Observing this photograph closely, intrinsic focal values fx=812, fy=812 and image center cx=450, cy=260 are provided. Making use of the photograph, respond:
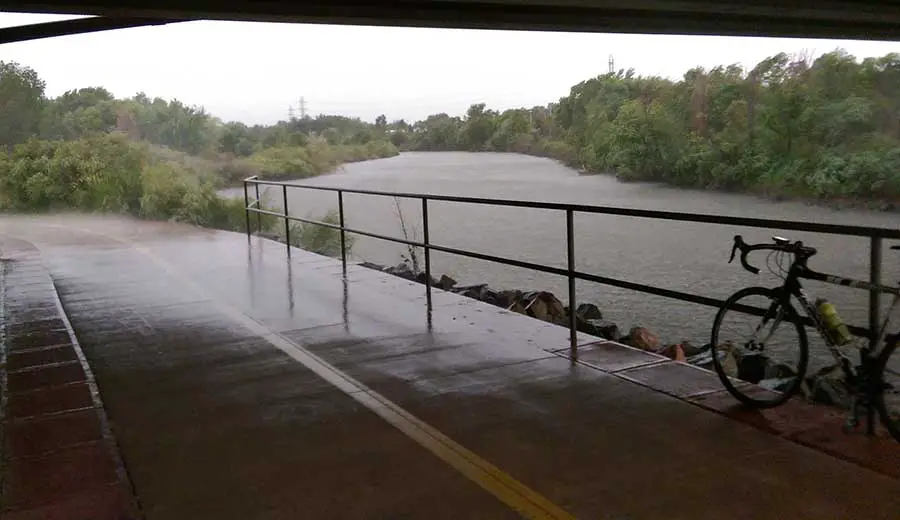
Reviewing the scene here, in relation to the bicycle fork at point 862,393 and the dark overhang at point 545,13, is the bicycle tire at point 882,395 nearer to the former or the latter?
the bicycle fork at point 862,393

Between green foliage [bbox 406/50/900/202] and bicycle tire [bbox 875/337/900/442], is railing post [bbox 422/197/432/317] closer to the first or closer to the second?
bicycle tire [bbox 875/337/900/442]

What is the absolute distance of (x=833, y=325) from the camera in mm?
4055

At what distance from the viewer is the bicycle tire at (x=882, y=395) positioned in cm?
372

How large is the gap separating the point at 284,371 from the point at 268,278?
4.26 metres

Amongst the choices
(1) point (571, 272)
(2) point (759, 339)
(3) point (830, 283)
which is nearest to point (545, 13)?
(1) point (571, 272)

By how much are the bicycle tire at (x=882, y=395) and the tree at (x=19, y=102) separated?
32915mm

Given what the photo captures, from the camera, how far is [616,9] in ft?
34.0

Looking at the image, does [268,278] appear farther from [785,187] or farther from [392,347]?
[785,187]

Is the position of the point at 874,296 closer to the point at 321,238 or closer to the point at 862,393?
the point at 862,393

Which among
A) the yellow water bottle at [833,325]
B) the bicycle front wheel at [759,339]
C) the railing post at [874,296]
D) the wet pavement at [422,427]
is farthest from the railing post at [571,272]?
the railing post at [874,296]

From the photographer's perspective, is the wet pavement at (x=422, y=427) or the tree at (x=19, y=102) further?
the tree at (x=19, y=102)

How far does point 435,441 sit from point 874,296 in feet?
7.38

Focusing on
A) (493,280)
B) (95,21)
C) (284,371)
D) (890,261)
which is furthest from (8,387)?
(890,261)

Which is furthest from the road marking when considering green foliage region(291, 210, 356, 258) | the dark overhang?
green foliage region(291, 210, 356, 258)
